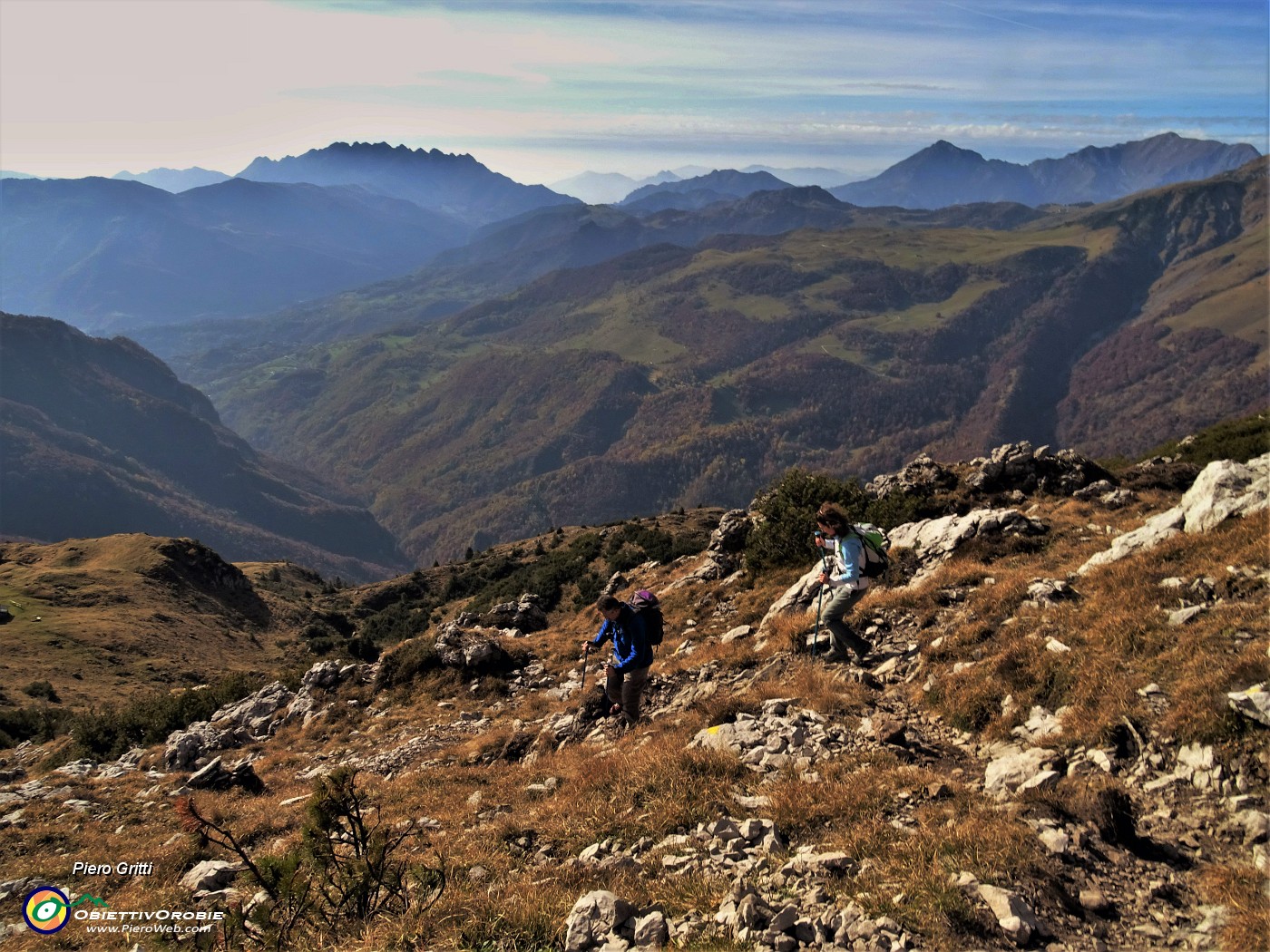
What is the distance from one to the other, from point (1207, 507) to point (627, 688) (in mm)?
11435

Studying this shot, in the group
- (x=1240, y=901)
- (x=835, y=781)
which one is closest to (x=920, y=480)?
(x=835, y=781)

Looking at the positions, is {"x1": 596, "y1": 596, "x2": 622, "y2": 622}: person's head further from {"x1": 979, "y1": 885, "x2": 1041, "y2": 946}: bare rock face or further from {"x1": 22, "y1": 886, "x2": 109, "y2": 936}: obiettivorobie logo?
{"x1": 22, "y1": 886, "x2": 109, "y2": 936}: obiettivorobie logo

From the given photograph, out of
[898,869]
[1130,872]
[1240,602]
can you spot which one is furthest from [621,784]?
[1240,602]

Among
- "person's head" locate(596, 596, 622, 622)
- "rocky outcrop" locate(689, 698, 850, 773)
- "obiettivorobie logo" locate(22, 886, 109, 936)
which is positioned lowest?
"obiettivorobie logo" locate(22, 886, 109, 936)

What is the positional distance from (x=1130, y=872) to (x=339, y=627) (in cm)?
Result: 5982

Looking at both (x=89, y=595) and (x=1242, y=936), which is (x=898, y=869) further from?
(x=89, y=595)

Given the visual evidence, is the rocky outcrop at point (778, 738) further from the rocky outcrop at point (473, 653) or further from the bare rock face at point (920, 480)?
the bare rock face at point (920, 480)

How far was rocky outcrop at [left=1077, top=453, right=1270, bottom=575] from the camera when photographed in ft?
39.2

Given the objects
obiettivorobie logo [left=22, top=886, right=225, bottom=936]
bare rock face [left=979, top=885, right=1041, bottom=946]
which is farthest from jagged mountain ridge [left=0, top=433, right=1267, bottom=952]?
obiettivorobie logo [left=22, top=886, right=225, bottom=936]

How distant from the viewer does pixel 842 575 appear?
11531mm

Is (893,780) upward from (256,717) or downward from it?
upward

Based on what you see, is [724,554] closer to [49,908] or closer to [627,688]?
[627,688]

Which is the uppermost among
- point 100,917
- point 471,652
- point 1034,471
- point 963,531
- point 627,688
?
point 1034,471

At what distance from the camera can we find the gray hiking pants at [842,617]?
11.4 meters
